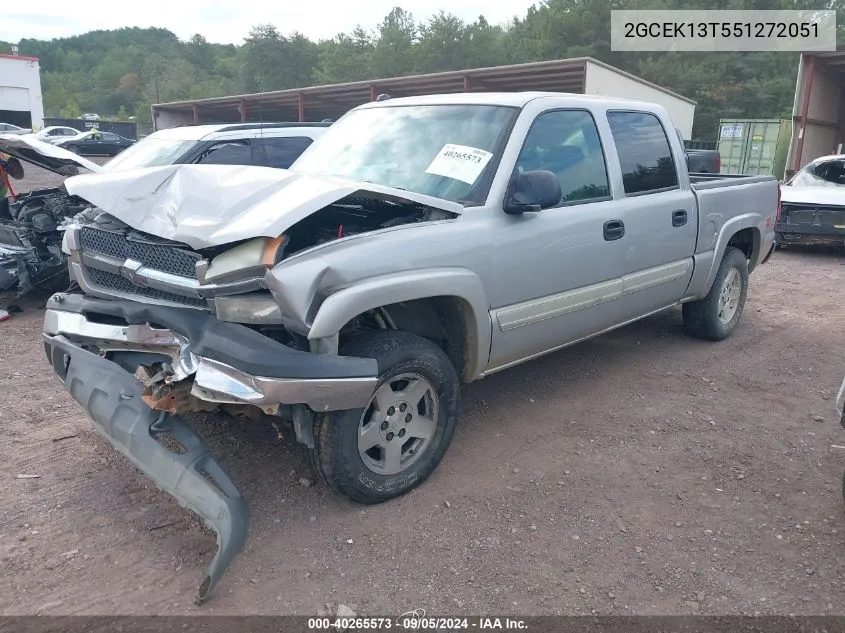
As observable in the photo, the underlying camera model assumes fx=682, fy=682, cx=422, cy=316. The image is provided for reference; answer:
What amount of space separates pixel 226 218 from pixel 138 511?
1.47 meters

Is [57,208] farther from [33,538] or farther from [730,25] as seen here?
[730,25]

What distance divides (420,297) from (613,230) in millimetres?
1707

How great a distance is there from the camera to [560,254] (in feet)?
13.0

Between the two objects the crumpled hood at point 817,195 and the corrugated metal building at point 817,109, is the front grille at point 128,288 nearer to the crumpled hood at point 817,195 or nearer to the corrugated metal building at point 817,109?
the crumpled hood at point 817,195

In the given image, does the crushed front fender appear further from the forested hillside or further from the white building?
the white building

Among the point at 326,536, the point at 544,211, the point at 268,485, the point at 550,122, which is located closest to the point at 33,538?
the point at 268,485

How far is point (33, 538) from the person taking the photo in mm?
3031

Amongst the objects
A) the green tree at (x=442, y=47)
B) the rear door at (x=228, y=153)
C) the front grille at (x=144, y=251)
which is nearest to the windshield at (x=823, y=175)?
the rear door at (x=228, y=153)

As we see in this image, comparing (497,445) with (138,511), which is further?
(497,445)

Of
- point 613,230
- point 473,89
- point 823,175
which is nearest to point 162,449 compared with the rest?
point 613,230

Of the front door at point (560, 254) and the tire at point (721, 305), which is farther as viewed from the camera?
the tire at point (721, 305)

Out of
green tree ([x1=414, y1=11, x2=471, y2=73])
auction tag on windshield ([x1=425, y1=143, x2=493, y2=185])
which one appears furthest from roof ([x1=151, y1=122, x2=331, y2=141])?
green tree ([x1=414, y1=11, x2=471, y2=73])

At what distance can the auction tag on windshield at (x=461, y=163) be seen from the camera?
12.2 feet

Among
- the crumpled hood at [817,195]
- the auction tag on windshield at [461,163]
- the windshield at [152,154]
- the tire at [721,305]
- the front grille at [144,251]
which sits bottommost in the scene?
the tire at [721,305]
